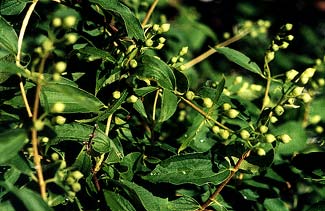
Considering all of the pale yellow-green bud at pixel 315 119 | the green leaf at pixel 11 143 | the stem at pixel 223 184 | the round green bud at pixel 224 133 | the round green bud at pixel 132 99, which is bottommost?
the pale yellow-green bud at pixel 315 119

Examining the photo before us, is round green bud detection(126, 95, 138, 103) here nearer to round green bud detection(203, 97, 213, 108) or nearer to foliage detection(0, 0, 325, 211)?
foliage detection(0, 0, 325, 211)

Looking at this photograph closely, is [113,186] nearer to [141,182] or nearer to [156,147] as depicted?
[141,182]

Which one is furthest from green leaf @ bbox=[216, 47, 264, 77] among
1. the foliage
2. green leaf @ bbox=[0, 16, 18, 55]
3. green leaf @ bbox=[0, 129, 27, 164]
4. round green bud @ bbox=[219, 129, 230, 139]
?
green leaf @ bbox=[0, 129, 27, 164]

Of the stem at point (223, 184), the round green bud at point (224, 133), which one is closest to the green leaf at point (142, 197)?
the stem at point (223, 184)

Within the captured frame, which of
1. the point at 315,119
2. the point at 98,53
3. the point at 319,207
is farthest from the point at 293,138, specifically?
the point at 98,53

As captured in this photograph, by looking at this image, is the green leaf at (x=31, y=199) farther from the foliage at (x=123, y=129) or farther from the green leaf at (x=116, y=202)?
the green leaf at (x=116, y=202)

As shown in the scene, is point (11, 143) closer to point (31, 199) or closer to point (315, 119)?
point (31, 199)
